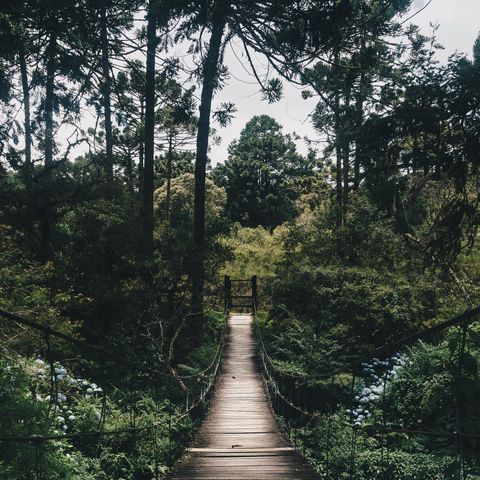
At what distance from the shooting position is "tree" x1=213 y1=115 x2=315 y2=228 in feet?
127

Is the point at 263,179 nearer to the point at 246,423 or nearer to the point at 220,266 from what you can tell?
the point at 220,266

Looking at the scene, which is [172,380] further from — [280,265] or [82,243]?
[280,265]

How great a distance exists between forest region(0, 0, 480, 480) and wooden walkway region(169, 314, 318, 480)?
0.42m

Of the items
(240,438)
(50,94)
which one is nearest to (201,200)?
(50,94)

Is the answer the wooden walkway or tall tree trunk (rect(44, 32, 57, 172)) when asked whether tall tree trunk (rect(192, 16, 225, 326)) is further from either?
tall tree trunk (rect(44, 32, 57, 172))

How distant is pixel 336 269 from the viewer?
12.5 m

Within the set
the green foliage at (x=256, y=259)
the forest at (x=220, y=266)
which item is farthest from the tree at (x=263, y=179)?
the forest at (x=220, y=266)

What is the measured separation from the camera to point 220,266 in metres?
12.1

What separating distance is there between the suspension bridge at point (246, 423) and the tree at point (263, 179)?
1032 inches

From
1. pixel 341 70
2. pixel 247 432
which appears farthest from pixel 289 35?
pixel 247 432

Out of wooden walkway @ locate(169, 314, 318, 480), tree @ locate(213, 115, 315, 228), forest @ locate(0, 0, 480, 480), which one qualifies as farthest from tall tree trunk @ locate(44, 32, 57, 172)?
tree @ locate(213, 115, 315, 228)

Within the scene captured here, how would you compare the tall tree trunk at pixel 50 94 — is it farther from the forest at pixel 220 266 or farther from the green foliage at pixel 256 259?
the green foliage at pixel 256 259

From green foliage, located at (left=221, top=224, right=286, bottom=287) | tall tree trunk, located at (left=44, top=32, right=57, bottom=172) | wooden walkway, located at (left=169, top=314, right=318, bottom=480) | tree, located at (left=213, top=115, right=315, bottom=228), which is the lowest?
wooden walkway, located at (left=169, top=314, right=318, bottom=480)

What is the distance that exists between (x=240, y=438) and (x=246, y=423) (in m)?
0.88
